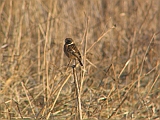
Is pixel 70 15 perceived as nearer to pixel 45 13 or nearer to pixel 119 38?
pixel 45 13

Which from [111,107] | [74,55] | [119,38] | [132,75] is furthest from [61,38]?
[74,55]

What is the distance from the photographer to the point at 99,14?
16.5 feet

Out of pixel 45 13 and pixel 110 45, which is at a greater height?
pixel 45 13

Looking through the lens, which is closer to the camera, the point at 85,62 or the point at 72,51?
the point at 72,51

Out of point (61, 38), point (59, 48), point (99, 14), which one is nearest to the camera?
point (59, 48)

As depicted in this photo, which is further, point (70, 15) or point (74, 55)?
point (70, 15)

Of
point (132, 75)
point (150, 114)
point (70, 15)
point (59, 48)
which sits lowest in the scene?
point (150, 114)

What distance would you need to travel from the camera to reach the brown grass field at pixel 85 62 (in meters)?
3.33

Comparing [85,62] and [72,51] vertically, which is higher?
[72,51]

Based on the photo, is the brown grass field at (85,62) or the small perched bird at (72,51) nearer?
the small perched bird at (72,51)

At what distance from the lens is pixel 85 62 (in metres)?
3.15

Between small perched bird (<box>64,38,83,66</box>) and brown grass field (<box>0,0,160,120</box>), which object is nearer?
small perched bird (<box>64,38,83,66</box>)

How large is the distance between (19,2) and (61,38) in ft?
2.97

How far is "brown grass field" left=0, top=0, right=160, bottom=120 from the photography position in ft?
10.9
